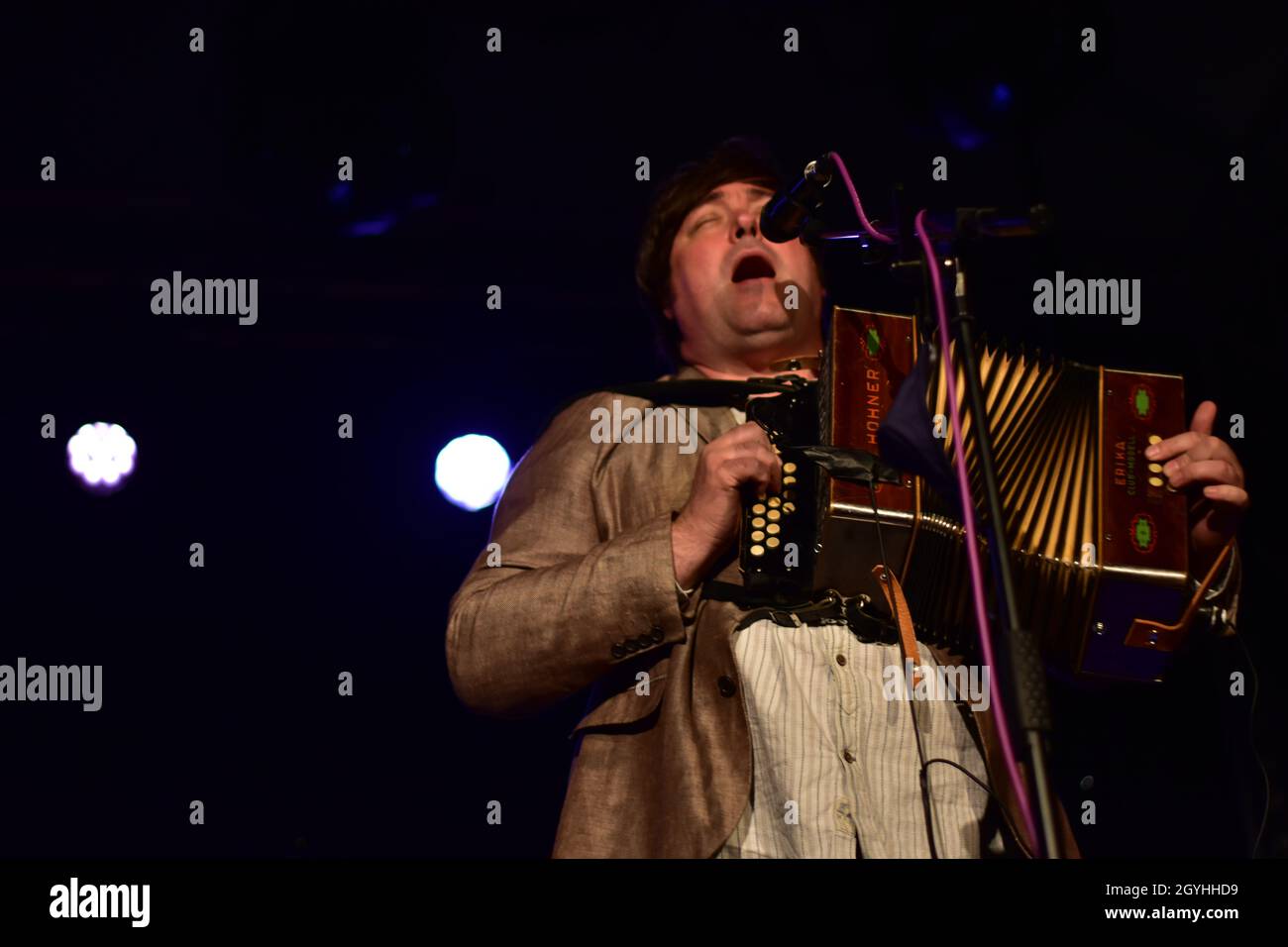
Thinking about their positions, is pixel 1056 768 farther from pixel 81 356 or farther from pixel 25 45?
pixel 25 45

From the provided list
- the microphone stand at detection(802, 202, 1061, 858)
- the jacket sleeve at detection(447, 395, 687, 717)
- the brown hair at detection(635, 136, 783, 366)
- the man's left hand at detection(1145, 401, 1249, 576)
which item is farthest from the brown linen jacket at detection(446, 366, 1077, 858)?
the brown hair at detection(635, 136, 783, 366)

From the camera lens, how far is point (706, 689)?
2.48m

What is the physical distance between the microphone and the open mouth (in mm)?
948

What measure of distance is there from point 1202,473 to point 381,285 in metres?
2.55

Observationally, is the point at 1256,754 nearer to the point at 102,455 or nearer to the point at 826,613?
the point at 826,613

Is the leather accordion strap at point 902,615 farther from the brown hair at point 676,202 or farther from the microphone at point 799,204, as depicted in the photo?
the brown hair at point 676,202

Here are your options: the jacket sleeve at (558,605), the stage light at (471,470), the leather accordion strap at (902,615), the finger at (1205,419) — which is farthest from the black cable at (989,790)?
the stage light at (471,470)

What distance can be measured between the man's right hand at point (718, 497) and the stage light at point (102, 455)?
2270 millimetres

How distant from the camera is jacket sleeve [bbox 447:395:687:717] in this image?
8.14ft

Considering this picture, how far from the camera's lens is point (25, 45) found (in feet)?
12.9

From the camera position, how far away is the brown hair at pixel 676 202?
3.38 m

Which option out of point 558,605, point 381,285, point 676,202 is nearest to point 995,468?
point 558,605
